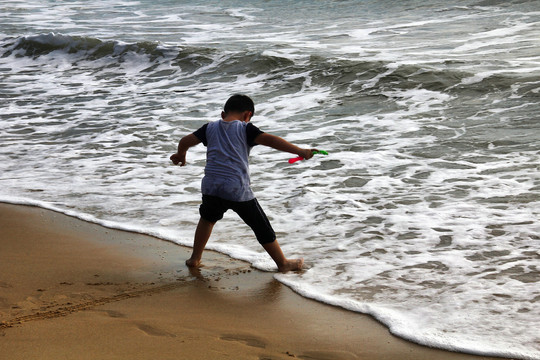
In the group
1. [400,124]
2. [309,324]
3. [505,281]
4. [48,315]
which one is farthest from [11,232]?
[400,124]

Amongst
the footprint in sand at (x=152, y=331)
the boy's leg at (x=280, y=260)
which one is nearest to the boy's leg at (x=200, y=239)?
the boy's leg at (x=280, y=260)

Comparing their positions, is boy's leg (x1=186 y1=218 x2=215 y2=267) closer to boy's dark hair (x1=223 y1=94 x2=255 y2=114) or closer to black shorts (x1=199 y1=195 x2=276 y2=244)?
black shorts (x1=199 y1=195 x2=276 y2=244)

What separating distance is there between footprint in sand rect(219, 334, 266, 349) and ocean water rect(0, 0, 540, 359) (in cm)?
72

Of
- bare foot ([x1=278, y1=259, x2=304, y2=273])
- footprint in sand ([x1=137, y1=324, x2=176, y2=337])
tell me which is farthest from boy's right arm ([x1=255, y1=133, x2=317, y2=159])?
footprint in sand ([x1=137, y1=324, x2=176, y2=337])

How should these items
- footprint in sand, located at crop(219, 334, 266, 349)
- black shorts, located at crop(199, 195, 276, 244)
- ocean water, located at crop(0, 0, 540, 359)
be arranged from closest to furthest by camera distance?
footprint in sand, located at crop(219, 334, 266, 349)
ocean water, located at crop(0, 0, 540, 359)
black shorts, located at crop(199, 195, 276, 244)

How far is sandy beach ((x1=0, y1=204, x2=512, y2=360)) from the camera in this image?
9.61 feet

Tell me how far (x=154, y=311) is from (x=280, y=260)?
3.34 ft

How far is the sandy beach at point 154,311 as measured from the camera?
293cm

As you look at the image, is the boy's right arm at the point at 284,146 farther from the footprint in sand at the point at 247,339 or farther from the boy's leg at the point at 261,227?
the footprint in sand at the point at 247,339

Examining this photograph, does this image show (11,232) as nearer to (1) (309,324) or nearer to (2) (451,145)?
(1) (309,324)

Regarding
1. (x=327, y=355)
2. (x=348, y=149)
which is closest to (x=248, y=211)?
(x=327, y=355)

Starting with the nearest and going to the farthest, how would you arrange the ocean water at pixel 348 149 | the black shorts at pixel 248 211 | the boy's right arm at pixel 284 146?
the boy's right arm at pixel 284 146, the ocean water at pixel 348 149, the black shorts at pixel 248 211

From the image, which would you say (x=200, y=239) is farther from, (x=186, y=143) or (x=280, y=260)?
(x=186, y=143)

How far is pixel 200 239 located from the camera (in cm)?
426
